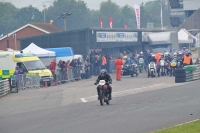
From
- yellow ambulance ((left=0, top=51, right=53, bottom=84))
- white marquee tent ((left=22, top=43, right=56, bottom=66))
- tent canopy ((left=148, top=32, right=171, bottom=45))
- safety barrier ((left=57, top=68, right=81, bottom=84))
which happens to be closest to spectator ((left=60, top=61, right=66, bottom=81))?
safety barrier ((left=57, top=68, right=81, bottom=84))

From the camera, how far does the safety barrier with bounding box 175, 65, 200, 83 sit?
94.7 feet

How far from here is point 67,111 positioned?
18.0 meters

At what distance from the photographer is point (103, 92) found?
1939cm

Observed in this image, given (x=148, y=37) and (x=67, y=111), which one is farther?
(x=148, y=37)

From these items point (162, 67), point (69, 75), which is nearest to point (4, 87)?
point (69, 75)

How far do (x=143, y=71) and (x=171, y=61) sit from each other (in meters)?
8.87

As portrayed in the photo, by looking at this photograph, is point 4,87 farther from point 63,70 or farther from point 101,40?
point 101,40

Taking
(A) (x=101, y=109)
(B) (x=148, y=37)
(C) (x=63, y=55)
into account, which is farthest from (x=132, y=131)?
(B) (x=148, y=37)

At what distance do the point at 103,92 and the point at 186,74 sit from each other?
1075 centimetres

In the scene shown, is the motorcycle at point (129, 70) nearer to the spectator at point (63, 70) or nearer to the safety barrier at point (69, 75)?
Answer: the safety barrier at point (69, 75)

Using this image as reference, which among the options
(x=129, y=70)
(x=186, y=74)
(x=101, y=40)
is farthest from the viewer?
(x=101, y=40)

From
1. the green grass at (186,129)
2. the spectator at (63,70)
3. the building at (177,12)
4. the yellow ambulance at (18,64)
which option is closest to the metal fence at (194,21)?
the building at (177,12)

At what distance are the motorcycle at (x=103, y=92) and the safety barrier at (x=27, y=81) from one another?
39.7ft

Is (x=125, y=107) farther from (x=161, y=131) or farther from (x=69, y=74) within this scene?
(x=69, y=74)
